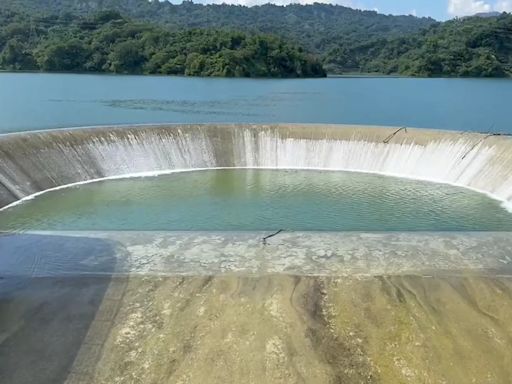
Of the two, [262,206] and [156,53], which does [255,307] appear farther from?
[156,53]

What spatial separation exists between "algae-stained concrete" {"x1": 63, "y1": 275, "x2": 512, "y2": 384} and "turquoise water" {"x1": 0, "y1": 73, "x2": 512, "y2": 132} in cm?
1222

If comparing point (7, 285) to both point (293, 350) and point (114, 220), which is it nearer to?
point (293, 350)

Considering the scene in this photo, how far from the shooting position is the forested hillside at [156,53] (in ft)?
129

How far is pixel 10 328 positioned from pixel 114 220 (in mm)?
4383

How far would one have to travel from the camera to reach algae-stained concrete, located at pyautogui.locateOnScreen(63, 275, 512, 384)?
3.92 m

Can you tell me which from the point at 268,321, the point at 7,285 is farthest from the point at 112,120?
the point at 268,321

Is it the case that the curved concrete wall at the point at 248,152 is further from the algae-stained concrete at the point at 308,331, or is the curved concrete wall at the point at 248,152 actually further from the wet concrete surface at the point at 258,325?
the algae-stained concrete at the point at 308,331

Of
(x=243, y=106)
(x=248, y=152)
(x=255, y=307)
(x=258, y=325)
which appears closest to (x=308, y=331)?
(x=258, y=325)

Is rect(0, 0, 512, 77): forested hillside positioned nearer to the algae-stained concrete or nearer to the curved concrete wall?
the curved concrete wall

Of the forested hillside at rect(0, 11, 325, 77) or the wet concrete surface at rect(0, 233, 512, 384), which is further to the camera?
the forested hillside at rect(0, 11, 325, 77)

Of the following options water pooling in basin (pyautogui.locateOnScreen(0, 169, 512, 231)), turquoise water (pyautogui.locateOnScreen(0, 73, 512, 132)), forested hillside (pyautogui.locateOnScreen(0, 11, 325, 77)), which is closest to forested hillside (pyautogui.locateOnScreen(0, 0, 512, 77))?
forested hillside (pyautogui.locateOnScreen(0, 11, 325, 77))

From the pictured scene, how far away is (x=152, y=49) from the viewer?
42250 mm

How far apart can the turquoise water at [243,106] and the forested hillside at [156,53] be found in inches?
405

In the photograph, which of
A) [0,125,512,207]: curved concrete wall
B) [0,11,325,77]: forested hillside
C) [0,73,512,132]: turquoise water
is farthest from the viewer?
[0,11,325,77]: forested hillside
